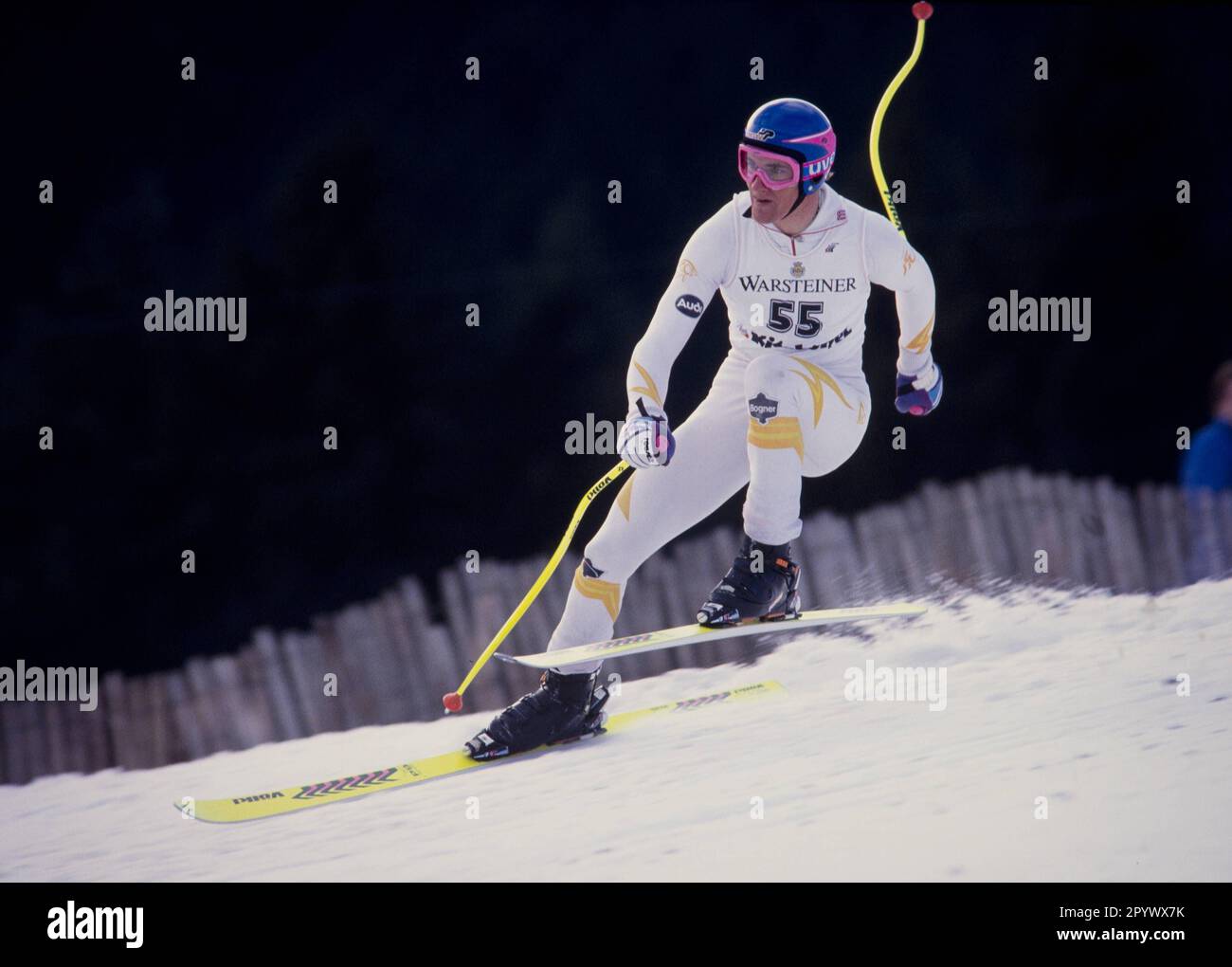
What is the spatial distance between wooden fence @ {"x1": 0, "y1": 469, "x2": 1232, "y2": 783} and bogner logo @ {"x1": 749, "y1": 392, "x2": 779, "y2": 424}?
2.11 metres

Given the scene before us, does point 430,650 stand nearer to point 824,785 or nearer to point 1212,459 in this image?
point 824,785

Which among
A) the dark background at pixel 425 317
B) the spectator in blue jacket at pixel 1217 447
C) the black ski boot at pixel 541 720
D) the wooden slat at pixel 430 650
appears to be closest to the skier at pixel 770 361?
the black ski boot at pixel 541 720

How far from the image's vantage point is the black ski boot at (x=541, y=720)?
517 centimetres

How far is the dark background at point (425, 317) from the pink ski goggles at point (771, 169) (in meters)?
4.96

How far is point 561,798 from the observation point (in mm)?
4738

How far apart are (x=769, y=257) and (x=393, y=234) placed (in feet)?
21.9

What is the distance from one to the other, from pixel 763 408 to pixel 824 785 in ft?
3.87

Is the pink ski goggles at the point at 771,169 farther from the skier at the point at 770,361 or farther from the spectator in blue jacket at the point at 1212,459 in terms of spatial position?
the spectator in blue jacket at the point at 1212,459

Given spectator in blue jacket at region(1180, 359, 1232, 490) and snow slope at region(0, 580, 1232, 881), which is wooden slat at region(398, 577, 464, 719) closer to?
snow slope at region(0, 580, 1232, 881)

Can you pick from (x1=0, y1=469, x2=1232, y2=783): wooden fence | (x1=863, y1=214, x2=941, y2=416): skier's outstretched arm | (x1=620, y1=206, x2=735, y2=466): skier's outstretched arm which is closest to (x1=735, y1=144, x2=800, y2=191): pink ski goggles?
(x1=620, y1=206, x2=735, y2=466): skier's outstretched arm

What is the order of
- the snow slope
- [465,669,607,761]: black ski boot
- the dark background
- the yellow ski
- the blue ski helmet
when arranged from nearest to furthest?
the snow slope → the blue ski helmet → the yellow ski → [465,669,607,761]: black ski boot → the dark background

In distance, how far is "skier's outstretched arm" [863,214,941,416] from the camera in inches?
178

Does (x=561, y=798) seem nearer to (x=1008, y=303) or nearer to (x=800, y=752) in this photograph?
(x=800, y=752)

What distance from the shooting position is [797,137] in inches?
Answer: 172
